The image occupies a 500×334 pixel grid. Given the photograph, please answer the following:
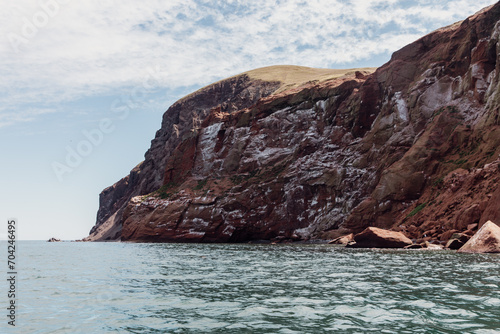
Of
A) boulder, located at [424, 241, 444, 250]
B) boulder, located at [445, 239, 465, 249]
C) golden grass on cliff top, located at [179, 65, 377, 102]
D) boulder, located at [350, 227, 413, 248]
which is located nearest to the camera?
boulder, located at [445, 239, 465, 249]

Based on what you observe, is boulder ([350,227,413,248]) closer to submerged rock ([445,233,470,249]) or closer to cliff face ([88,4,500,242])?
cliff face ([88,4,500,242])

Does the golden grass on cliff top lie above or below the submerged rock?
above

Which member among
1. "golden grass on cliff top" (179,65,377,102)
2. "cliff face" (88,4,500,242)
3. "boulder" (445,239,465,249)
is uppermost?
"golden grass on cliff top" (179,65,377,102)

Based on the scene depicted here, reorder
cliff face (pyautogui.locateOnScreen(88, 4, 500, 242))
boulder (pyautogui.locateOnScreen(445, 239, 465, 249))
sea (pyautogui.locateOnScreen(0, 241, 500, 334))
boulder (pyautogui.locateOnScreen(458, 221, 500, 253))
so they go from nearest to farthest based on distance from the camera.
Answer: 1. sea (pyautogui.locateOnScreen(0, 241, 500, 334))
2. boulder (pyautogui.locateOnScreen(458, 221, 500, 253))
3. boulder (pyautogui.locateOnScreen(445, 239, 465, 249))
4. cliff face (pyautogui.locateOnScreen(88, 4, 500, 242))

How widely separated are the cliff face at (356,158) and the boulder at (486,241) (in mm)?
4226

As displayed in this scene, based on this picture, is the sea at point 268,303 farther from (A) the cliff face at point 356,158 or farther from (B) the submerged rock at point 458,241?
(A) the cliff face at point 356,158

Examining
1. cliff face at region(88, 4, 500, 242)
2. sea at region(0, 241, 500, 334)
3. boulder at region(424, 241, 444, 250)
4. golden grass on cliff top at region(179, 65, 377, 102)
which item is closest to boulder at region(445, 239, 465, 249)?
boulder at region(424, 241, 444, 250)

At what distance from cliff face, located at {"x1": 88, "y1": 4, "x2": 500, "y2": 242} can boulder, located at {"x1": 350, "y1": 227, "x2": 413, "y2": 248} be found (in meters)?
4.04

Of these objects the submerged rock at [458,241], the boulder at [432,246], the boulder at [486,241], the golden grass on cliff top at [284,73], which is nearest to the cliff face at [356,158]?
the submerged rock at [458,241]

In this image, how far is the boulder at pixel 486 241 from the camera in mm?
27283

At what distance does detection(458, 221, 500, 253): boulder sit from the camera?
89.5 feet

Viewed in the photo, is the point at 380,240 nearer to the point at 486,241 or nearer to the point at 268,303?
the point at 486,241

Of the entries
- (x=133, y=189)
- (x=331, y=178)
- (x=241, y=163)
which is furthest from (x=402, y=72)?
(x=133, y=189)

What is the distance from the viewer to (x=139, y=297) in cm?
1259
